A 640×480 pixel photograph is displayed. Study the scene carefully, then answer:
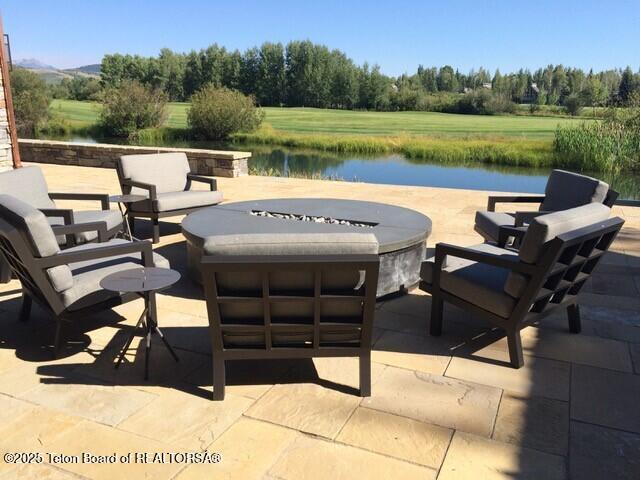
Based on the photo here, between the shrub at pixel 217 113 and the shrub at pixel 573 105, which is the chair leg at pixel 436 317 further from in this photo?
the shrub at pixel 573 105

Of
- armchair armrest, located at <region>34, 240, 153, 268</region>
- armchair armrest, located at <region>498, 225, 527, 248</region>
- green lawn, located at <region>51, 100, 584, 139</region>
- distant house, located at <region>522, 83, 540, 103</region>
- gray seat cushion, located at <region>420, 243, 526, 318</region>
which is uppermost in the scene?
distant house, located at <region>522, 83, 540, 103</region>

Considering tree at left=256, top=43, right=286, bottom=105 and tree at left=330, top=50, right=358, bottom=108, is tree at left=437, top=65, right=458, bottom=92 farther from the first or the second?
tree at left=256, top=43, right=286, bottom=105

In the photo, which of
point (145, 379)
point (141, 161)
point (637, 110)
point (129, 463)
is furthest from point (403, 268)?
point (637, 110)

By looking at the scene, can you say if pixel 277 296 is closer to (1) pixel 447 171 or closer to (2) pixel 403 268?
(2) pixel 403 268

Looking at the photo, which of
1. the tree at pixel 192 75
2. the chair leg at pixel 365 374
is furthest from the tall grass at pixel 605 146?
the tree at pixel 192 75

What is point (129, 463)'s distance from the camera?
194 centimetres

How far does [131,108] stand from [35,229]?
2470 cm

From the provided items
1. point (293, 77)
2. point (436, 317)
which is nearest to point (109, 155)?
point (436, 317)

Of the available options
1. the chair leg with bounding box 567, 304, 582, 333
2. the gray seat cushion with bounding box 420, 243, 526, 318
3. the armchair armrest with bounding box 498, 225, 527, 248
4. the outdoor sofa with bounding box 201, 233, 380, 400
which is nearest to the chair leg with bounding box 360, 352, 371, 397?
the outdoor sofa with bounding box 201, 233, 380, 400

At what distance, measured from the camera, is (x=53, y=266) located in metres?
2.55

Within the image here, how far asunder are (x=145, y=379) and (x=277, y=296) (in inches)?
35.7

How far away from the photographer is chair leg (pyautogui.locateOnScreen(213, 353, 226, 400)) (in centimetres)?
237

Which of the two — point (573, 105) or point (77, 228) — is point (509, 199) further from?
point (573, 105)

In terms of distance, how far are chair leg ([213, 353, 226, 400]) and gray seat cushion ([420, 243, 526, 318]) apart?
1.39m
